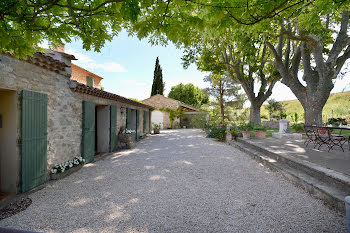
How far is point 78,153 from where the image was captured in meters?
5.37

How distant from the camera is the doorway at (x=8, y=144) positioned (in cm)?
334

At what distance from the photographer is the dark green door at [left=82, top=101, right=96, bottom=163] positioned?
18.2ft

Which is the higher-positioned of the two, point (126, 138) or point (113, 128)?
point (113, 128)

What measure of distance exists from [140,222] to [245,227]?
149 cm

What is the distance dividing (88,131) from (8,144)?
2.41m

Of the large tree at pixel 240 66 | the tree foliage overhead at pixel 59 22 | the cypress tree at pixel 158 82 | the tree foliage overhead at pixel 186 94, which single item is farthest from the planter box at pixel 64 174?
the tree foliage overhead at pixel 186 94

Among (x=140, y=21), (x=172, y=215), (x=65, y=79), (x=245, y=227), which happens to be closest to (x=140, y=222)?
(x=172, y=215)

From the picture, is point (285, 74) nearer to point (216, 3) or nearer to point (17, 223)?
point (216, 3)

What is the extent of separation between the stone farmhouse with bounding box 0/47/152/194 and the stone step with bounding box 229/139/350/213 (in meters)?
5.58

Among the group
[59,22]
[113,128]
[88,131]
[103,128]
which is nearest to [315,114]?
[113,128]

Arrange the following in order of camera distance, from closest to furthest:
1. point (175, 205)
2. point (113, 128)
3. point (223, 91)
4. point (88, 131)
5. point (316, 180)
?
point (175, 205) < point (316, 180) < point (88, 131) < point (113, 128) < point (223, 91)

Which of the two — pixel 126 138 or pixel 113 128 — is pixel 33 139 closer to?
pixel 113 128

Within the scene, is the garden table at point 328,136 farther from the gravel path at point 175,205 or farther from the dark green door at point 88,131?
the dark green door at point 88,131

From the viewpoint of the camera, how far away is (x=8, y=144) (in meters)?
3.38
